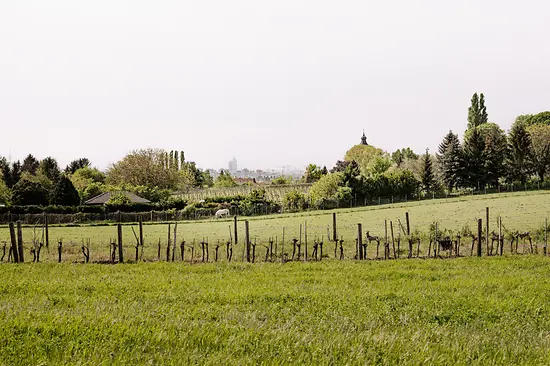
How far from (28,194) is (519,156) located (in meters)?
79.2

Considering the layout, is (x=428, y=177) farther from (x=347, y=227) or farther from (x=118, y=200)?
(x=118, y=200)

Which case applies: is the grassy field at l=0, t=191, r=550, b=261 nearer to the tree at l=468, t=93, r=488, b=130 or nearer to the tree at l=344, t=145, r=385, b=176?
the tree at l=468, t=93, r=488, b=130

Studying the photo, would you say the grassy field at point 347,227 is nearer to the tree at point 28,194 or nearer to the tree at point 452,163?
the tree at point 452,163

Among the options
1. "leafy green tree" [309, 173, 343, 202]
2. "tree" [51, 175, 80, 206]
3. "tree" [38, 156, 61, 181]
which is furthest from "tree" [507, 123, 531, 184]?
"tree" [38, 156, 61, 181]

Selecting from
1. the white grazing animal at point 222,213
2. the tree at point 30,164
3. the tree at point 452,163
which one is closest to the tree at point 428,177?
the tree at point 452,163

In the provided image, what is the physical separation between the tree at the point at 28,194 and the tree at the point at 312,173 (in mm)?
72133

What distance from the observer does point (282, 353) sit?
203 inches

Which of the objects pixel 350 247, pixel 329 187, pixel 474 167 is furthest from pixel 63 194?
pixel 474 167

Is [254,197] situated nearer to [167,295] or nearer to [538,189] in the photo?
[538,189]

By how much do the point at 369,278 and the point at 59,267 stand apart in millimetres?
12213

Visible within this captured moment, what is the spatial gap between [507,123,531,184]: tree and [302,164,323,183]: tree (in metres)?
52.1

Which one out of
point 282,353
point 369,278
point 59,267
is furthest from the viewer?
point 59,267

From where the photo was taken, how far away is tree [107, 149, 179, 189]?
4178 inches

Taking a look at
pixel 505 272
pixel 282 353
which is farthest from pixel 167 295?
pixel 505 272
